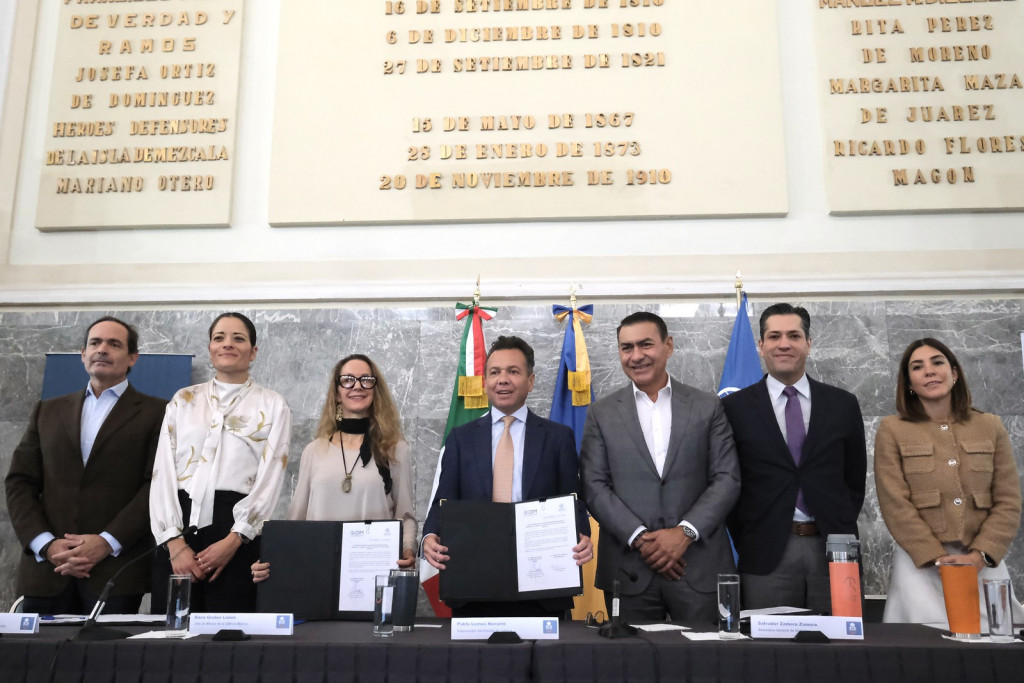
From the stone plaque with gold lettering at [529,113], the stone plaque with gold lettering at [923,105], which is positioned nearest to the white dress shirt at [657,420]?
the stone plaque with gold lettering at [529,113]

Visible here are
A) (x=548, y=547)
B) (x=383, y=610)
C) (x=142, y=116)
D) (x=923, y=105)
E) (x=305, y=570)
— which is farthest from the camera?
(x=142, y=116)

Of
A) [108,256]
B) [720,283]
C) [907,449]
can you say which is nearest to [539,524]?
[907,449]

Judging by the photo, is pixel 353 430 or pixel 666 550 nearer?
pixel 666 550

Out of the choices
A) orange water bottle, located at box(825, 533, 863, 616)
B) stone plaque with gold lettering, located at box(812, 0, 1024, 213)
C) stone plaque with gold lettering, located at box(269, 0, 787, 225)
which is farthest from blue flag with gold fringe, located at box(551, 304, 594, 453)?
orange water bottle, located at box(825, 533, 863, 616)

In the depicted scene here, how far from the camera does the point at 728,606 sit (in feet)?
7.14

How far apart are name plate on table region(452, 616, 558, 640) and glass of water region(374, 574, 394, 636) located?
0.20 metres

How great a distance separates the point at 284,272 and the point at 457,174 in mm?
1220

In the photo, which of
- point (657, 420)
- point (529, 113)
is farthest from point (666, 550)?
point (529, 113)

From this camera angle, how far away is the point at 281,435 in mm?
3502

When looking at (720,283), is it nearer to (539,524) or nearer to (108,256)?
(539,524)

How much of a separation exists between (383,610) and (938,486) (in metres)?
2.25

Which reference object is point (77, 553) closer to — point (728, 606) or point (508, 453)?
point (508, 453)

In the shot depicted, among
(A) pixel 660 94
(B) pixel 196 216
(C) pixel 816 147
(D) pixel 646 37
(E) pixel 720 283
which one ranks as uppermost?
(D) pixel 646 37

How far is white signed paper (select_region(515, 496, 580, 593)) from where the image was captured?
245cm
